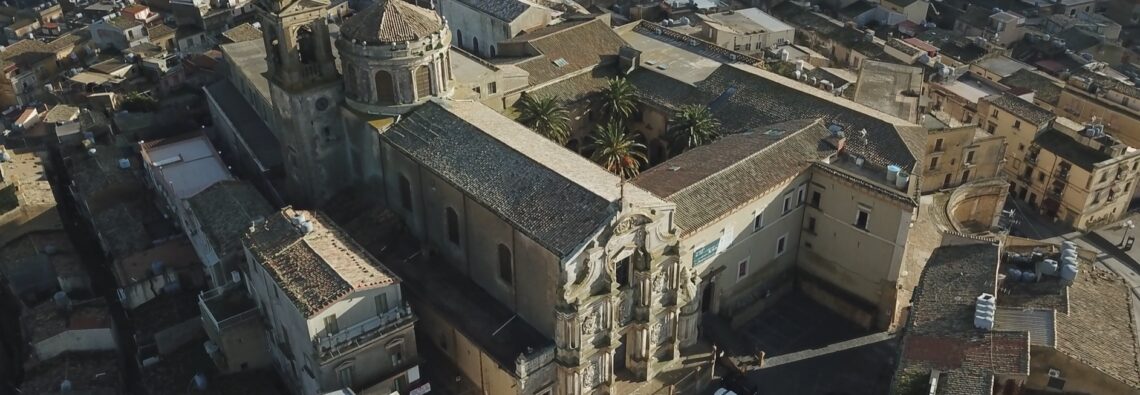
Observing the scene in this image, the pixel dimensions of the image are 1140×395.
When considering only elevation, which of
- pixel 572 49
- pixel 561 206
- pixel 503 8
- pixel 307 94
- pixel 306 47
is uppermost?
pixel 306 47

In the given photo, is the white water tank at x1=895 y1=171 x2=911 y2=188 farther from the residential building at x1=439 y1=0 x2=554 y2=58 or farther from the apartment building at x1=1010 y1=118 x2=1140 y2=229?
the residential building at x1=439 y1=0 x2=554 y2=58

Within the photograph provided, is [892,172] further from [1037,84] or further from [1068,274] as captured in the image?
[1037,84]

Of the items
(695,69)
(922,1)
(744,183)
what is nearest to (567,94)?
(695,69)

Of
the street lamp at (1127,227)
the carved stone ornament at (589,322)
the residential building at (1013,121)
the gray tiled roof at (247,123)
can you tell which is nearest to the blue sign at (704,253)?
the carved stone ornament at (589,322)

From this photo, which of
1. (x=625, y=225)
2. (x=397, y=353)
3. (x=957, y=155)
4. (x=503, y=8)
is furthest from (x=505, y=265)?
(x=503, y=8)

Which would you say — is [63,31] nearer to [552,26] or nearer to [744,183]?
[552,26]

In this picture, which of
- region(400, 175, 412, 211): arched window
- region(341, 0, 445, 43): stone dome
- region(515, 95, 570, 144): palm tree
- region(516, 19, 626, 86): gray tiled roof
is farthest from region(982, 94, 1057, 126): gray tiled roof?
region(400, 175, 412, 211): arched window

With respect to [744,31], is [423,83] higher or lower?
higher
